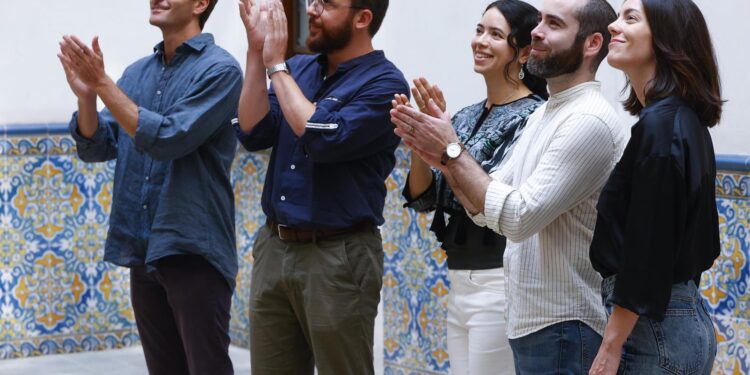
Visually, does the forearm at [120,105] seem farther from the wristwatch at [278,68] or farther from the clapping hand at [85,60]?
the wristwatch at [278,68]

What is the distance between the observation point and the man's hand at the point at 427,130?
107 inches

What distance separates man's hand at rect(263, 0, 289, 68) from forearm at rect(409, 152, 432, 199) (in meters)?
0.47

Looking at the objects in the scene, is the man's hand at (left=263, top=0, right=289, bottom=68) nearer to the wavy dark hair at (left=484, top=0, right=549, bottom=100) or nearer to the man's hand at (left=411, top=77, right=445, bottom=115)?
the man's hand at (left=411, top=77, right=445, bottom=115)

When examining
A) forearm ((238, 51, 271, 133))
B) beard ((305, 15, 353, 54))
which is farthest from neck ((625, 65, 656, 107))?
forearm ((238, 51, 271, 133))

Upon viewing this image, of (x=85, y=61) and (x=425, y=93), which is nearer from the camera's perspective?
(x=425, y=93)

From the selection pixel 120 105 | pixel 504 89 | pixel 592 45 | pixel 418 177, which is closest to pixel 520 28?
pixel 504 89

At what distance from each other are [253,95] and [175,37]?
0.65 metres

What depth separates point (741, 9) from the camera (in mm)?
3738

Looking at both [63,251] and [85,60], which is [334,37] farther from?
[63,251]

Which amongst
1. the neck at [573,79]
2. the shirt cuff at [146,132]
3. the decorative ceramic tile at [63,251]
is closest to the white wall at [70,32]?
the decorative ceramic tile at [63,251]

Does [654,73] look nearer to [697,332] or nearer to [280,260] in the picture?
[697,332]

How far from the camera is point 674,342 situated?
93.7 inches

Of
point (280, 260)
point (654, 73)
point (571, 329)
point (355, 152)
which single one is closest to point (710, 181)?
point (654, 73)

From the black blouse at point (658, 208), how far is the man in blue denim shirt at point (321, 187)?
1.00 m
